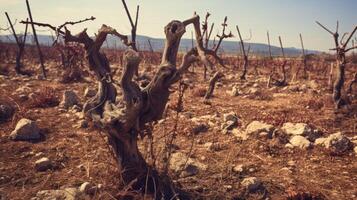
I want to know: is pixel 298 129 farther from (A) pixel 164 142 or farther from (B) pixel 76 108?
(B) pixel 76 108

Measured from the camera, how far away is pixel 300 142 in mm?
6125

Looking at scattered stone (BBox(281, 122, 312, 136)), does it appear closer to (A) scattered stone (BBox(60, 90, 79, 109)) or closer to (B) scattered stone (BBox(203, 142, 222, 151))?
(B) scattered stone (BBox(203, 142, 222, 151))

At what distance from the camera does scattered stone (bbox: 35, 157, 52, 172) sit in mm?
4887

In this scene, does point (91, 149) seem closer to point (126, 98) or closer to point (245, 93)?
point (126, 98)

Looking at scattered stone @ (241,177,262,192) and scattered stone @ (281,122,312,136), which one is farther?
scattered stone @ (281,122,312,136)

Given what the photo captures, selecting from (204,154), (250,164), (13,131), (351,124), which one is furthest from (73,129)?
(351,124)

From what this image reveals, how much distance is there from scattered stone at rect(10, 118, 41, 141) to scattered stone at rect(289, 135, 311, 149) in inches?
183

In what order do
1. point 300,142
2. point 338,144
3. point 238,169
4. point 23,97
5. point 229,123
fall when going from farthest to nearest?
point 23,97, point 229,123, point 300,142, point 338,144, point 238,169

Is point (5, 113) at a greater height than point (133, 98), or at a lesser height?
lesser

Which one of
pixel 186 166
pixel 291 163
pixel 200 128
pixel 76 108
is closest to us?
pixel 186 166

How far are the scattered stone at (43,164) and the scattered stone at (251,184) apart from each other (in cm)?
276

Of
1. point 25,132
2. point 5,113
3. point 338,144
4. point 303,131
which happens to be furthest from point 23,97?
point 338,144

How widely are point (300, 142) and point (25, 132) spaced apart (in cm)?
495

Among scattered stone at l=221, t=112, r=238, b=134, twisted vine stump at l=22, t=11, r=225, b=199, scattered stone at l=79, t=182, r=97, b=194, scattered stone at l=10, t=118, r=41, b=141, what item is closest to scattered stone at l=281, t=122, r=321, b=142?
Answer: scattered stone at l=221, t=112, r=238, b=134
